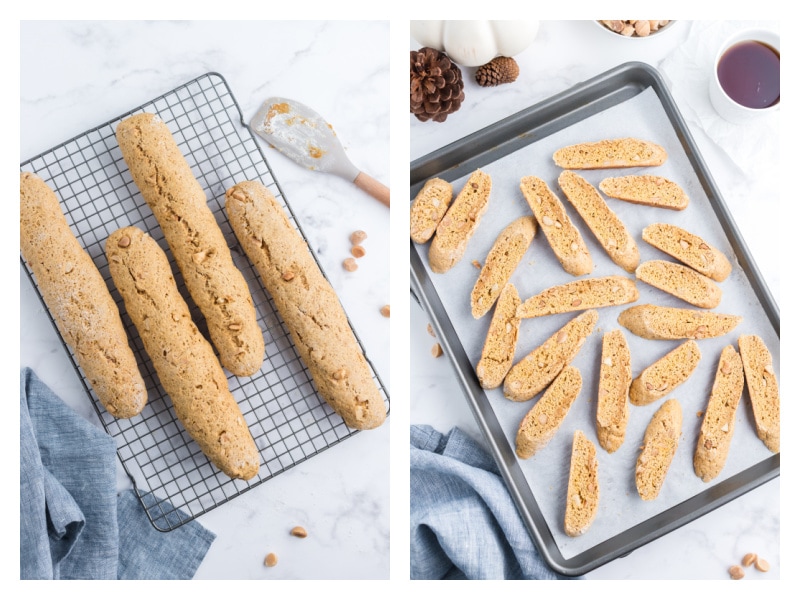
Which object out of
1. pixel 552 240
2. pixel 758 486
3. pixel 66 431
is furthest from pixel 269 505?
pixel 758 486

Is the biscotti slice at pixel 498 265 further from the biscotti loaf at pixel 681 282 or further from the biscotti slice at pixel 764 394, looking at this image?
the biscotti slice at pixel 764 394

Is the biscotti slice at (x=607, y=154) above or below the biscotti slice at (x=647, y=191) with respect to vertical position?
above

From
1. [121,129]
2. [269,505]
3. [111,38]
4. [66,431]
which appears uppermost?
[111,38]

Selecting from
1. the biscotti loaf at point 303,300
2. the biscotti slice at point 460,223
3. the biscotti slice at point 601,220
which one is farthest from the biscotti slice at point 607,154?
the biscotti loaf at point 303,300

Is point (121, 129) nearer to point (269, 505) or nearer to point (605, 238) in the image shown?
point (269, 505)

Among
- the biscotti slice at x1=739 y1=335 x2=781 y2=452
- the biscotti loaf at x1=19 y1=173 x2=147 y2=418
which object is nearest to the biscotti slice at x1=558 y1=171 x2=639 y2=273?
the biscotti slice at x1=739 y1=335 x2=781 y2=452
